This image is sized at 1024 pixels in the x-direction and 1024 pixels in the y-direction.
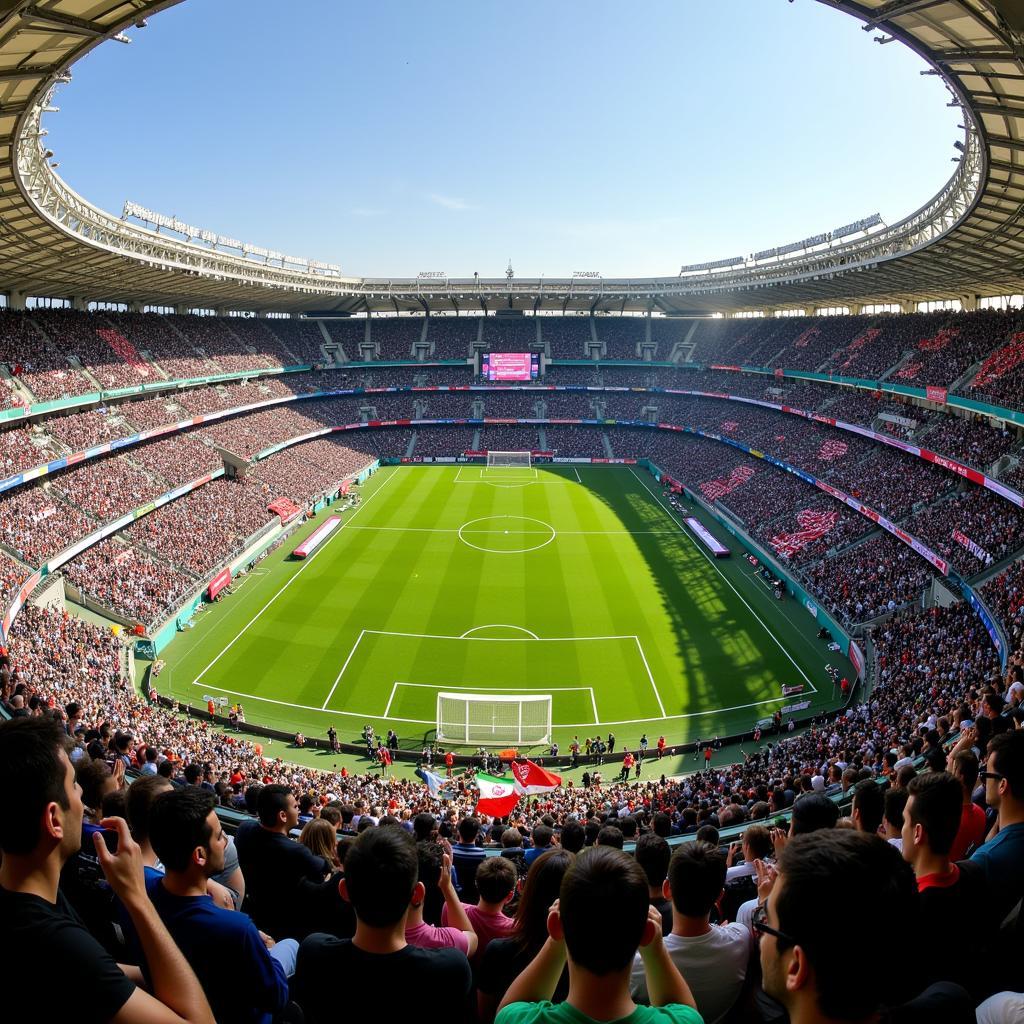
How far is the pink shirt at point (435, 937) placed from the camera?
3953 millimetres

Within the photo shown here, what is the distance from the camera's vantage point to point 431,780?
70.9 ft

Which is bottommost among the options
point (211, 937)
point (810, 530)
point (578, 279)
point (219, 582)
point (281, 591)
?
point (281, 591)

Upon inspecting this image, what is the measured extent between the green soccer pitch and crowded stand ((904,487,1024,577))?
245 inches

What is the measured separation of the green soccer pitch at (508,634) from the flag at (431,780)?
7.63 feet

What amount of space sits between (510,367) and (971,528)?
52.3 m

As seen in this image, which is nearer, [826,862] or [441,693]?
[826,862]

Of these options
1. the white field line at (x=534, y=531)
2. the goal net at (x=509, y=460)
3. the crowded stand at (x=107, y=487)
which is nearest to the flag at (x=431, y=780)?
the crowded stand at (x=107, y=487)

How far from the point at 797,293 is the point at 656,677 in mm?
37189

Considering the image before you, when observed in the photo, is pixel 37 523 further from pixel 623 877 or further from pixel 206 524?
pixel 623 877

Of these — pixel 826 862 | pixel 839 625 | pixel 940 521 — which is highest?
pixel 826 862

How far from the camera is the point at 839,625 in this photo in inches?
1201

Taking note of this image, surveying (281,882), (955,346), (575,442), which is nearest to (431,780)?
(281,882)

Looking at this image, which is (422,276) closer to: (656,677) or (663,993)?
(656,677)

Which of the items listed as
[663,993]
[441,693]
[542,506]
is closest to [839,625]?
[441,693]
